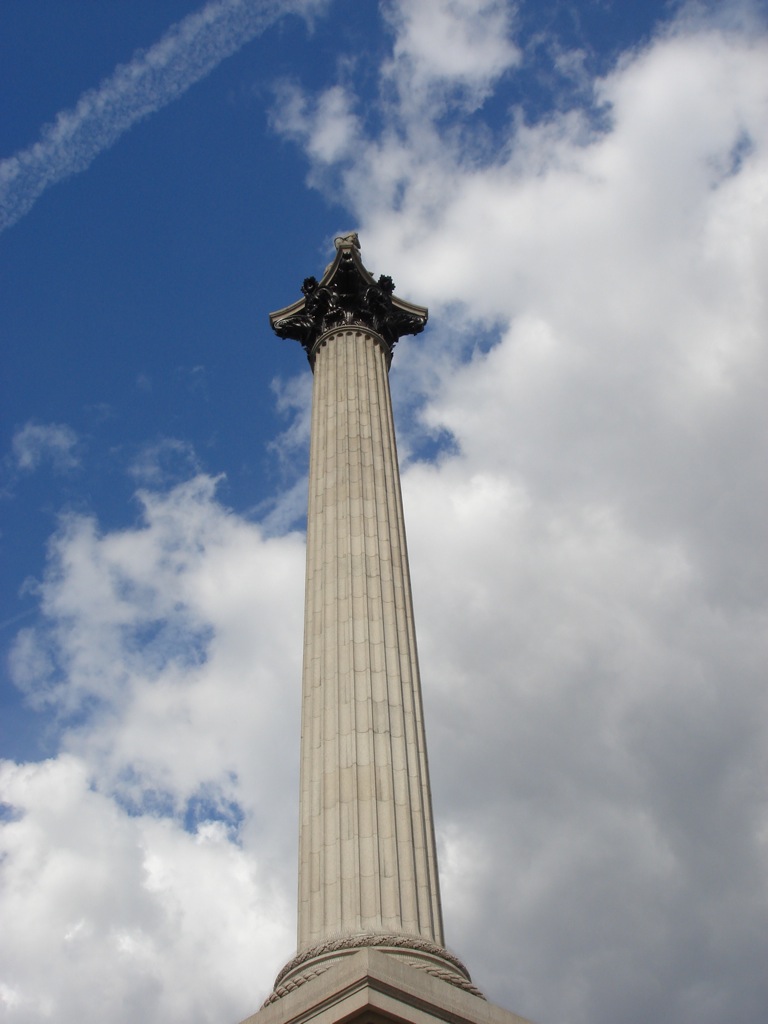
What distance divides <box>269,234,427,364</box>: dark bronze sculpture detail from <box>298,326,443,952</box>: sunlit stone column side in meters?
3.98

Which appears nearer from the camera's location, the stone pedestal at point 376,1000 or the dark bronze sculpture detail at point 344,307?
the stone pedestal at point 376,1000

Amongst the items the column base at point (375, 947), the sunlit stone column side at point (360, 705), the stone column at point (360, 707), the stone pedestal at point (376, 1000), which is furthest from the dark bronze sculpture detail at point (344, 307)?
the stone pedestal at point (376, 1000)

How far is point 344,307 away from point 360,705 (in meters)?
15.6

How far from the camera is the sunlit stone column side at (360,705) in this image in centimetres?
1950

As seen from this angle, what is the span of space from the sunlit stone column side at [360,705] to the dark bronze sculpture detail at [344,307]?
3.98 m

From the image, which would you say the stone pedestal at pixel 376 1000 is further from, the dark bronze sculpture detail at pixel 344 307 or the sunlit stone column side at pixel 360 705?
the dark bronze sculpture detail at pixel 344 307

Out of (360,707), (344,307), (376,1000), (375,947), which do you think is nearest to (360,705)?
(360,707)

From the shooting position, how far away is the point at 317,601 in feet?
81.6

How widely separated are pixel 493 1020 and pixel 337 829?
4778 mm

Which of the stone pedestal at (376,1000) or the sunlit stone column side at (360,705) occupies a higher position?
the sunlit stone column side at (360,705)

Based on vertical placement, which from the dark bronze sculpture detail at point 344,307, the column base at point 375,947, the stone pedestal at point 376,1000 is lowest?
the stone pedestal at point 376,1000

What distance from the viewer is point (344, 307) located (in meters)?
33.6

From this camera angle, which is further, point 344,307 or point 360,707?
point 344,307

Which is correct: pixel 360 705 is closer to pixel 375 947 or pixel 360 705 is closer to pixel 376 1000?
pixel 375 947
